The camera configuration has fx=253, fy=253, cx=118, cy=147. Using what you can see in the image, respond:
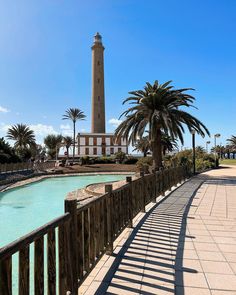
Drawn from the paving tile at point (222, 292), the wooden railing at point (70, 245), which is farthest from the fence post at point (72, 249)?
the paving tile at point (222, 292)

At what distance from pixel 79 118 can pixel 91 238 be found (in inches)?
1856

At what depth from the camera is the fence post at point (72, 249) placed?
8.39 ft

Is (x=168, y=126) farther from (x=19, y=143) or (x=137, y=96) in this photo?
(x=19, y=143)

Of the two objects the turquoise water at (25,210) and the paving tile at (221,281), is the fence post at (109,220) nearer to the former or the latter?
the paving tile at (221,281)

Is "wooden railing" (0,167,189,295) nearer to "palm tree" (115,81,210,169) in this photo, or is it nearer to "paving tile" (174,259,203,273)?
"paving tile" (174,259,203,273)

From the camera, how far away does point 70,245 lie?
2.59 m

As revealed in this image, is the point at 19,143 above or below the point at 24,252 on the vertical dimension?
above

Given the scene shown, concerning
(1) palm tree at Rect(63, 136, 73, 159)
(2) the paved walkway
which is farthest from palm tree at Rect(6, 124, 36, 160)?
(2) the paved walkway

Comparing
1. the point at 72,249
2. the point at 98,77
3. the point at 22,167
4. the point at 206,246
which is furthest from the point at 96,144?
the point at 72,249

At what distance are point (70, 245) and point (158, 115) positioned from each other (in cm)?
1462

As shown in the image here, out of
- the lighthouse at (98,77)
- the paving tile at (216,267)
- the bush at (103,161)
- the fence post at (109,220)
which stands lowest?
the paving tile at (216,267)

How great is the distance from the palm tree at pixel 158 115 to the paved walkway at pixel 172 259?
10919 millimetres

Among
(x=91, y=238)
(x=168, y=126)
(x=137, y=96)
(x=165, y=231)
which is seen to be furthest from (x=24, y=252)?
(x=137, y=96)

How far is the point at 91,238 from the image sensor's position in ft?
10.7
